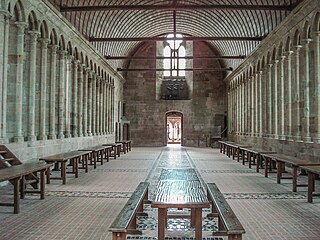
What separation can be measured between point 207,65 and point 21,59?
20.7 meters

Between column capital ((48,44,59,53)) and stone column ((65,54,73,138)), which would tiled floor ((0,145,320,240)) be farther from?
column capital ((48,44,59,53))

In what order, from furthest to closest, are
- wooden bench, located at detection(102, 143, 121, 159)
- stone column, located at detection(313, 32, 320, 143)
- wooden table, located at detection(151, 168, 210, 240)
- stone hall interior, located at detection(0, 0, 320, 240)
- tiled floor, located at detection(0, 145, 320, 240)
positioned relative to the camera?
wooden bench, located at detection(102, 143, 121, 159) < stone column, located at detection(313, 32, 320, 143) < stone hall interior, located at detection(0, 0, 320, 240) < tiled floor, located at detection(0, 145, 320, 240) < wooden table, located at detection(151, 168, 210, 240)

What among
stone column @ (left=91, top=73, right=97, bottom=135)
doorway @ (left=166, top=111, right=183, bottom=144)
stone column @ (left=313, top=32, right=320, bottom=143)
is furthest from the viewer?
doorway @ (left=166, top=111, right=183, bottom=144)

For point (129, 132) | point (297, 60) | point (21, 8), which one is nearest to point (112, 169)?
point (21, 8)

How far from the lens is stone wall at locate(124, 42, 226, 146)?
2927 cm

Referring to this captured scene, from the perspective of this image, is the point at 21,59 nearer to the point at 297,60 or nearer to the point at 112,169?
the point at 112,169

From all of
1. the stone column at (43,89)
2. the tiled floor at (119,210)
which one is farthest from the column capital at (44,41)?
the tiled floor at (119,210)

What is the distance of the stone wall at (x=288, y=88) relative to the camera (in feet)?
35.2

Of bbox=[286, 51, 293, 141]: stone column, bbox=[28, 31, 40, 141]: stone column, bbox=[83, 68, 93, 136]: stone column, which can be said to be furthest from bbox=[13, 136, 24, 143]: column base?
bbox=[286, 51, 293, 141]: stone column

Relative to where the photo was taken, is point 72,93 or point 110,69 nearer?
point 72,93

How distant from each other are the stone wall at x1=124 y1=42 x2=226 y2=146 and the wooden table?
2326 centimetres

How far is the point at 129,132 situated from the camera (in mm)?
29531

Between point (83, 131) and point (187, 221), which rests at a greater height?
point (83, 131)

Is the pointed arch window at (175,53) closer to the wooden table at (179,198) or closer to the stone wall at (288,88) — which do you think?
the stone wall at (288,88)
